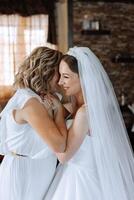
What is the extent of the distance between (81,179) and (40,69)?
0.59 meters

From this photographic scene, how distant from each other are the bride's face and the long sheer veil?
0.11ft

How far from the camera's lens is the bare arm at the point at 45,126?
1.70 metres

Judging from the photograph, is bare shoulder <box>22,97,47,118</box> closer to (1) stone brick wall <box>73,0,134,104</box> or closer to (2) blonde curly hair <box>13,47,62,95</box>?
(2) blonde curly hair <box>13,47,62,95</box>

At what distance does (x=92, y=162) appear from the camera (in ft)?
5.96

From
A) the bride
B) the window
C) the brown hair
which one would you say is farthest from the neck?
the window

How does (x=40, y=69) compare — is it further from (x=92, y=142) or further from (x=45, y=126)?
(x=92, y=142)

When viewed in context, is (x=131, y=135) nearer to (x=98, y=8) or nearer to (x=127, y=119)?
(x=127, y=119)

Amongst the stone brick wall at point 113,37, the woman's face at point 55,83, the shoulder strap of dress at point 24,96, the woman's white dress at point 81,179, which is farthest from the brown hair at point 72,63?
the stone brick wall at point 113,37

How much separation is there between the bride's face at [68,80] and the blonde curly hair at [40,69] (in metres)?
0.06

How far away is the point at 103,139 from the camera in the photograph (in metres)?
1.76

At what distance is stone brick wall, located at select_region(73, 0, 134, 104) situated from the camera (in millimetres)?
5980

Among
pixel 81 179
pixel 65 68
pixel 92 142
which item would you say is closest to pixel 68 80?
pixel 65 68

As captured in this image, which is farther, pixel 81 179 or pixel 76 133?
pixel 81 179

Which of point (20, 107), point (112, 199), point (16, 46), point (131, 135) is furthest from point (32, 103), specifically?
point (16, 46)
